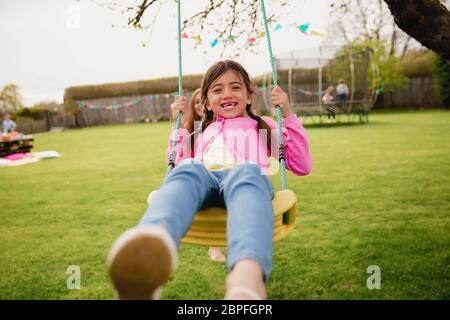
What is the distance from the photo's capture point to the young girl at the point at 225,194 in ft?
3.21

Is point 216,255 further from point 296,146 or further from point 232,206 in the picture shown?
Answer: point 232,206

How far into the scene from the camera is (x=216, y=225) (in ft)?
4.96

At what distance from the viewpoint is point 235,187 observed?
4.63 feet

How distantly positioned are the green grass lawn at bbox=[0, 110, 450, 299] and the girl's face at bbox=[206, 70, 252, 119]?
0.95 metres

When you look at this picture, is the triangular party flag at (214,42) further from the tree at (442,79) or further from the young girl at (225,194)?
the tree at (442,79)

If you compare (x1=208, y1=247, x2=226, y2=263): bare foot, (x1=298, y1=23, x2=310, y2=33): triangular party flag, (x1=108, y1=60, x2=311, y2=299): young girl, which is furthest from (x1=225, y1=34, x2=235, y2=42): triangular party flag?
(x1=298, y1=23, x2=310, y2=33): triangular party flag

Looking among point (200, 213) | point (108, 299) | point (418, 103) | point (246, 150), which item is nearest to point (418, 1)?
point (246, 150)

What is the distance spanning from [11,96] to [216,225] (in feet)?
88.7

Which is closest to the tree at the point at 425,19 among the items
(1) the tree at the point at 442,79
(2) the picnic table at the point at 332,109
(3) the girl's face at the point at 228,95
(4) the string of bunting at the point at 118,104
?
(3) the girl's face at the point at 228,95

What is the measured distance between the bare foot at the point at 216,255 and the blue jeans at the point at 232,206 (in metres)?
0.97

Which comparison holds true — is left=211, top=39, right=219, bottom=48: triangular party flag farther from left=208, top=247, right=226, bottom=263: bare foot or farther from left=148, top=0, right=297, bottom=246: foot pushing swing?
left=148, top=0, right=297, bottom=246: foot pushing swing

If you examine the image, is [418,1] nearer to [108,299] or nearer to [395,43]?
[108,299]

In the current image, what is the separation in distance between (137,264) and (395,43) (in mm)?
24044
